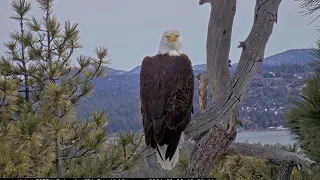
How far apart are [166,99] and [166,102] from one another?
0.04 ft

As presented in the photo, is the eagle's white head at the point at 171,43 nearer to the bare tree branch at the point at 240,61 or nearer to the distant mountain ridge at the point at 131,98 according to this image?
the bare tree branch at the point at 240,61

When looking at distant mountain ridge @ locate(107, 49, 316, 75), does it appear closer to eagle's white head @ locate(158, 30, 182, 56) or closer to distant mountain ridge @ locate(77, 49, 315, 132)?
distant mountain ridge @ locate(77, 49, 315, 132)

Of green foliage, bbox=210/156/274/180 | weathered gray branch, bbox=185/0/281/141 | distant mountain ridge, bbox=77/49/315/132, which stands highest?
weathered gray branch, bbox=185/0/281/141

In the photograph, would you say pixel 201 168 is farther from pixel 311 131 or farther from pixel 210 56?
pixel 311 131

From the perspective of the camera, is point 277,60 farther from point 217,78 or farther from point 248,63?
point 248,63

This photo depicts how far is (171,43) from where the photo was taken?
1.61m

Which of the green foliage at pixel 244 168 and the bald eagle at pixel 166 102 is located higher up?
the bald eagle at pixel 166 102

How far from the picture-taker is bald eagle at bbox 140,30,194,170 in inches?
56.6

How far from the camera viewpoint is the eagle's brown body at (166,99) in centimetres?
144

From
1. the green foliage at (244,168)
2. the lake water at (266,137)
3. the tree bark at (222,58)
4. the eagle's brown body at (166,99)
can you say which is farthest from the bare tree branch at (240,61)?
the lake water at (266,137)

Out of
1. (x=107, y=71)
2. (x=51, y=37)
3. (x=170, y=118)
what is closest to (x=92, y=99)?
(x=107, y=71)

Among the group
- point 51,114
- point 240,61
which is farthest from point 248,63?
point 51,114

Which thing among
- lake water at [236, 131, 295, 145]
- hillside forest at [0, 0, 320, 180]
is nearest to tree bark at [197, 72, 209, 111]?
hillside forest at [0, 0, 320, 180]

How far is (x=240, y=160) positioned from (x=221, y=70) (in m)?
0.90
